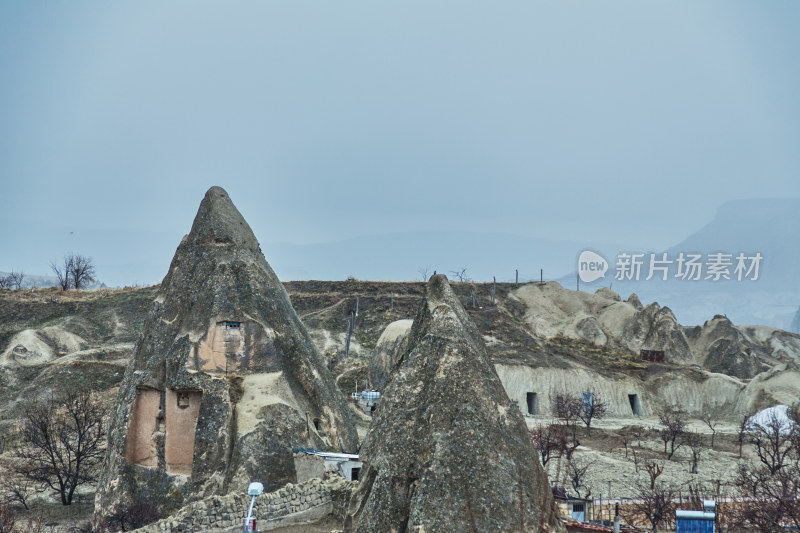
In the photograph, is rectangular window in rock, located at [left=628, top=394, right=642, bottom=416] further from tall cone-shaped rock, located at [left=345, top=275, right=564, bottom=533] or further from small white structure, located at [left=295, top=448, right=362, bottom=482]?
tall cone-shaped rock, located at [left=345, top=275, right=564, bottom=533]

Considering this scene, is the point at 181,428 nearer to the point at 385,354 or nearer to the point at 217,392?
the point at 217,392

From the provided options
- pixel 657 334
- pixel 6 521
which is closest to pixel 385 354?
pixel 6 521

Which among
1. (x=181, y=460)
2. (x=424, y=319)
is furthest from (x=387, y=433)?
(x=181, y=460)

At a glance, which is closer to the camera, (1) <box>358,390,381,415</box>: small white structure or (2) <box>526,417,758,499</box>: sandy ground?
(2) <box>526,417,758,499</box>: sandy ground

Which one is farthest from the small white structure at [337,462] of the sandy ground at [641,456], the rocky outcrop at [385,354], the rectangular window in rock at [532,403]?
the rectangular window in rock at [532,403]

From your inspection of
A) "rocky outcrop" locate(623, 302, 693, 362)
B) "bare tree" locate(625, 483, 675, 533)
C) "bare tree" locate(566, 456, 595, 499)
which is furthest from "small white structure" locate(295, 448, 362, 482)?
"rocky outcrop" locate(623, 302, 693, 362)

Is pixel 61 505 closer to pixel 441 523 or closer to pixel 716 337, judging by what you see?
pixel 441 523

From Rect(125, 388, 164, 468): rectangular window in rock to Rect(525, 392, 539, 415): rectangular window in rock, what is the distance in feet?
124

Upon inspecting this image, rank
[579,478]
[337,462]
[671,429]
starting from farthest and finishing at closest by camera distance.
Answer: [671,429]
[579,478]
[337,462]

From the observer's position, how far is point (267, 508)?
641 inches

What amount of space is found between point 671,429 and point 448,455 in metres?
37.0

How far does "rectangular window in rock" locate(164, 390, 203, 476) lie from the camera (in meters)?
19.5

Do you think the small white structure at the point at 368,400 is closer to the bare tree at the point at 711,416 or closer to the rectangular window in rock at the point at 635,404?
the rectangular window in rock at the point at 635,404

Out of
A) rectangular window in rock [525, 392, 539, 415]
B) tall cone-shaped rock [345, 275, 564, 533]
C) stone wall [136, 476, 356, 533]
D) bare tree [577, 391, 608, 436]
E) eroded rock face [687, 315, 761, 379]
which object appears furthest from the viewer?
eroded rock face [687, 315, 761, 379]
